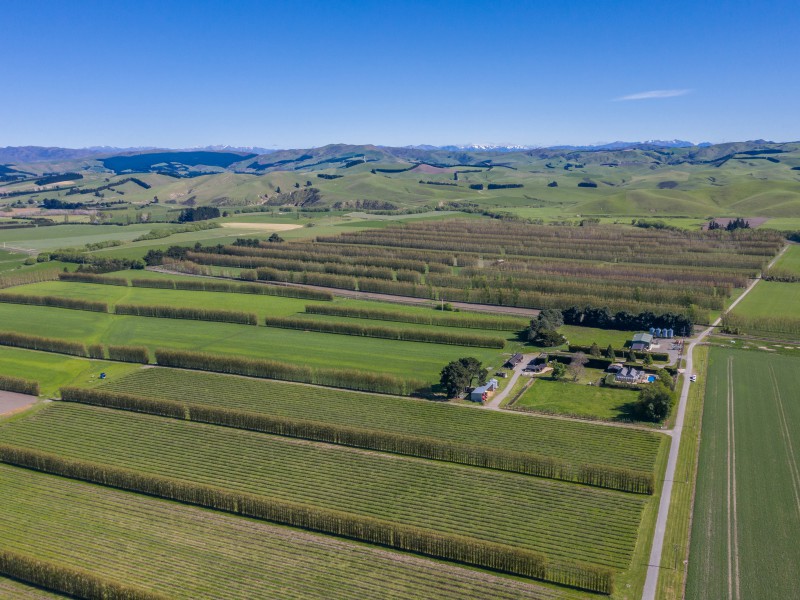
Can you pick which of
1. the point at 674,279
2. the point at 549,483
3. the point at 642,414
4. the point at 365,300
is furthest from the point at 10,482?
the point at 674,279

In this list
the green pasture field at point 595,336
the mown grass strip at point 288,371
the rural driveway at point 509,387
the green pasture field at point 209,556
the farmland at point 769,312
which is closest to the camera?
the green pasture field at point 209,556

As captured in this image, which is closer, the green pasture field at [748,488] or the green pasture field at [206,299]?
the green pasture field at [748,488]

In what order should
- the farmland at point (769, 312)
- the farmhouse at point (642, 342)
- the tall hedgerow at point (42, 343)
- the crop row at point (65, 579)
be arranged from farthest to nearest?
the farmland at point (769, 312) < the tall hedgerow at point (42, 343) < the farmhouse at point (642, 342) < the crop row at point (65, 579)

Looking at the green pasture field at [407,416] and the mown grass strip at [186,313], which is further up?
the mown grass strip at [186,313]

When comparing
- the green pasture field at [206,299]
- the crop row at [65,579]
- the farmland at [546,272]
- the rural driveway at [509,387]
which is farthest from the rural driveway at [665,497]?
the green pasture field at [206,299]

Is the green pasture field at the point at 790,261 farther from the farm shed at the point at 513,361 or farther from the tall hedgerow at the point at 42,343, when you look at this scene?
the tall hedgerow at the point at 42,343

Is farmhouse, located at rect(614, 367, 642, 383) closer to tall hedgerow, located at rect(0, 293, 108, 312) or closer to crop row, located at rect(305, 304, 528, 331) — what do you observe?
crop row, located at rect(305, 304, 528, 331)

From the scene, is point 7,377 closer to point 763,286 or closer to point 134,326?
point 134,326
